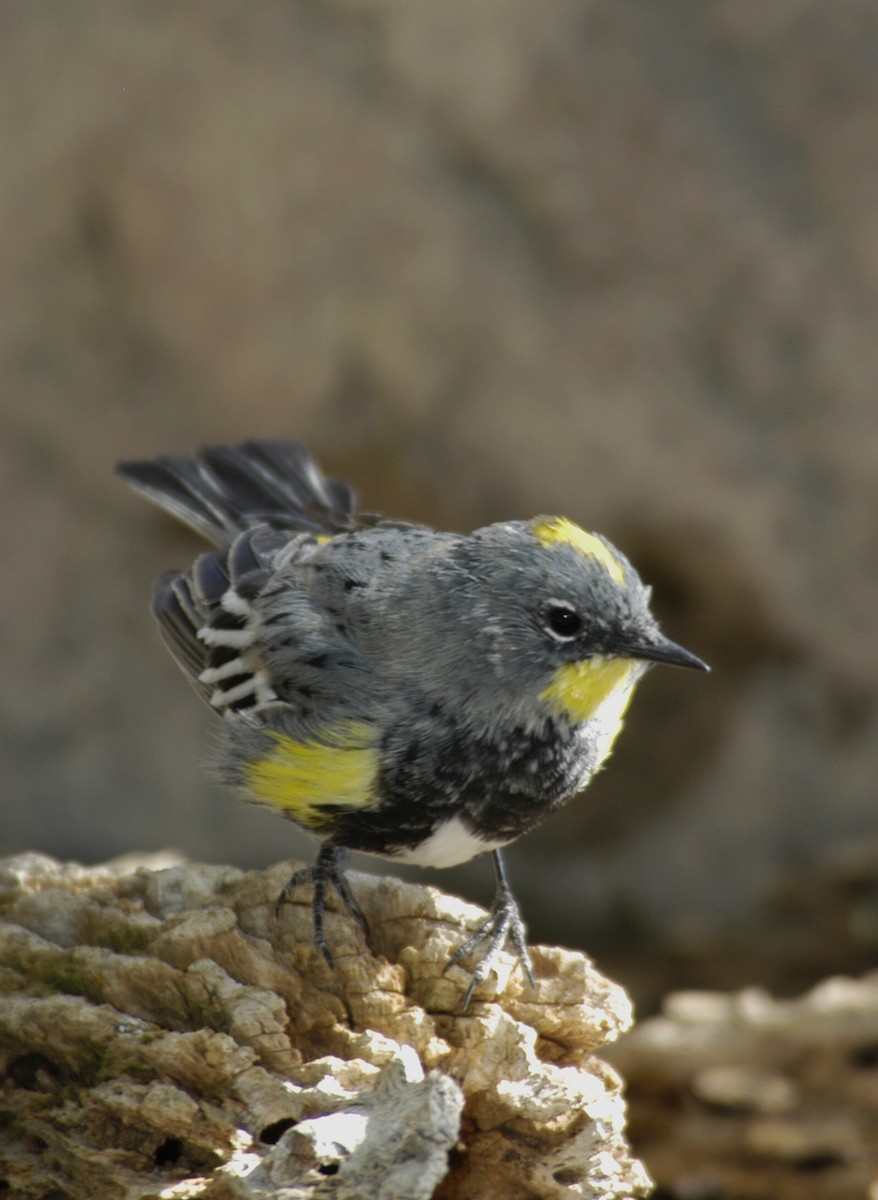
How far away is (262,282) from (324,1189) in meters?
4.46

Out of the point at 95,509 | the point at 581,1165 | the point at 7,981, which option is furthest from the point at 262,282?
the point at 581,1165

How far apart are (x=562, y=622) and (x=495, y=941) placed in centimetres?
79

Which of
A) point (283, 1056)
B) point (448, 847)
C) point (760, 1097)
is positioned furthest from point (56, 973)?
point (760, 1097)

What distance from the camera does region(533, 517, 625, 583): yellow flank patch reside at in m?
3.66

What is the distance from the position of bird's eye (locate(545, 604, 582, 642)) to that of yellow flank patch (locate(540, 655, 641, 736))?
73mm

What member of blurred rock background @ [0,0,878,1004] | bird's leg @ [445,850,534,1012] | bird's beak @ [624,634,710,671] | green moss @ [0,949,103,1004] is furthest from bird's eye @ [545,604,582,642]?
blurred rock background @ [0,0,878,1004]

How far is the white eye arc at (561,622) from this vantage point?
11.8 ft

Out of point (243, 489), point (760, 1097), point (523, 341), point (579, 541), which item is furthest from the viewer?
point (523, 341)

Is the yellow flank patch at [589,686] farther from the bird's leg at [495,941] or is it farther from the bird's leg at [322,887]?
the bird's leg at [322,887]

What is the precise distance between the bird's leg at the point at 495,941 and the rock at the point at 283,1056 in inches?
1.2

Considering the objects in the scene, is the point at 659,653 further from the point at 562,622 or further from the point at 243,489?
the point at 243,489

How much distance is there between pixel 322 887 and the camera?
3.61 metres

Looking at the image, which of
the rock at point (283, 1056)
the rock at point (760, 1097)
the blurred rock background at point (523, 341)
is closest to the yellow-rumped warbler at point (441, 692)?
the rock at point (283, 1056)

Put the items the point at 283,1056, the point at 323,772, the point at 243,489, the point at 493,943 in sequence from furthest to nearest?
the point at 243,489, the point at 323,772, the point at 493,943, the point at 283,1056
